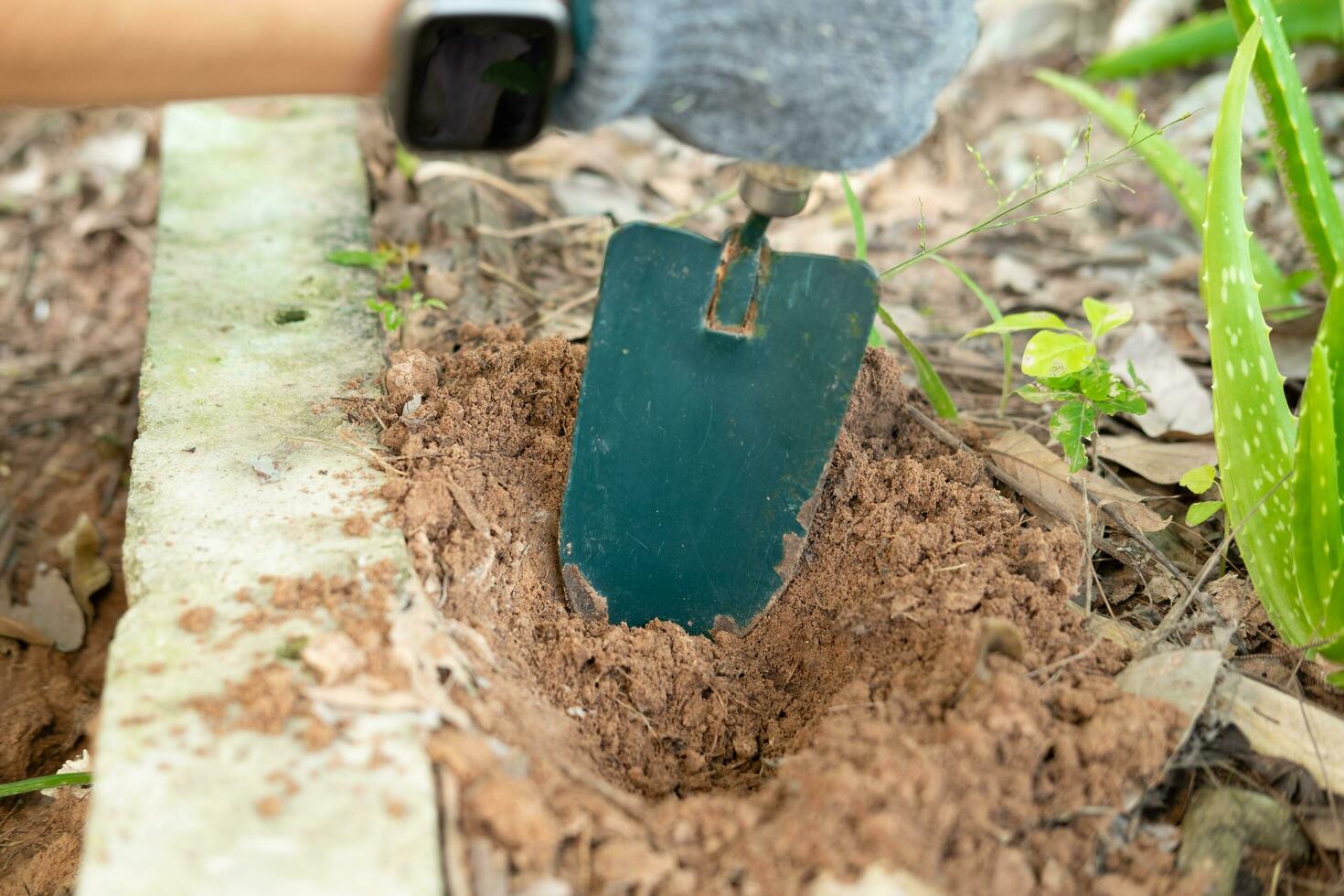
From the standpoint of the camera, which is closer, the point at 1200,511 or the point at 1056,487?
the point at 1200,511

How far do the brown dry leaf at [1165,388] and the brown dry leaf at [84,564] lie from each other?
5.62 feet

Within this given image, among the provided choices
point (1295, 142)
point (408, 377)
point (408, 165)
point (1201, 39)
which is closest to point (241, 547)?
point (408, 377)

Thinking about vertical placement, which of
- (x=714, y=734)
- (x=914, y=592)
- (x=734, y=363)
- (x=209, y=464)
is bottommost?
(x=714, y=734)

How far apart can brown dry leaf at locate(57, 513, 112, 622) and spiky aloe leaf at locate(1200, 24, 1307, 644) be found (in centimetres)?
169

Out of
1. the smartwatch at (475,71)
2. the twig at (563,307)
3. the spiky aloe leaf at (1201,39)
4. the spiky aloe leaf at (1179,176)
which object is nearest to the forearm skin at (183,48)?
the smartwatch at (475,71)

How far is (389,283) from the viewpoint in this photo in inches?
72.2

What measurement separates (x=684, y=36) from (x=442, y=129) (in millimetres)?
273

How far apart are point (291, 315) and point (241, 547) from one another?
0.58 metres

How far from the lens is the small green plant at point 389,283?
1.70m

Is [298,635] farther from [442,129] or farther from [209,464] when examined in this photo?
[442,129]

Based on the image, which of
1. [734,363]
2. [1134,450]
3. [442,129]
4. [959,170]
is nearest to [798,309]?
[734,363]

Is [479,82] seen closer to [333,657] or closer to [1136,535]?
[333,657]

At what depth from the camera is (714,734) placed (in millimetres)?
1335

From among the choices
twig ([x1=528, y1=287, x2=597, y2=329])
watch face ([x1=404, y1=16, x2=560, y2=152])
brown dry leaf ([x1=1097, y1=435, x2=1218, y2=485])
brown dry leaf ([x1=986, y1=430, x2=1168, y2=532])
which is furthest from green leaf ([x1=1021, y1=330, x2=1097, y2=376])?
twig ([x1=528, y1=287, x2=597, y2=329])
